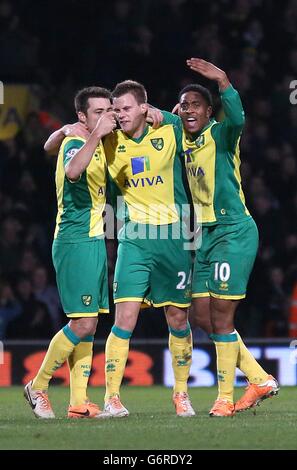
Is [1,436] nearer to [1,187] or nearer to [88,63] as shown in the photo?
[1,187]

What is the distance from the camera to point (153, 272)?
833 centimetres

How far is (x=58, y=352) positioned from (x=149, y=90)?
741 cm

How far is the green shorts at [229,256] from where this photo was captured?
8.23 m

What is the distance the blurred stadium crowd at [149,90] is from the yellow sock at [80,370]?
4.42 meters

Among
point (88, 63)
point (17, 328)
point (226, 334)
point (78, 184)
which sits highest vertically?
point (88, 63)

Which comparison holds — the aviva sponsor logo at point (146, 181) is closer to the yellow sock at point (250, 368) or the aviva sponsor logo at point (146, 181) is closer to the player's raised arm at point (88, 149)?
the player's raised arm at point (88, 149)

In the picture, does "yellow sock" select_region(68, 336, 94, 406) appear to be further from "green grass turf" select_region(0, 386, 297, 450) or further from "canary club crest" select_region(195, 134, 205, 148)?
"canary club crest" select_region(195, 134, 205, 148)

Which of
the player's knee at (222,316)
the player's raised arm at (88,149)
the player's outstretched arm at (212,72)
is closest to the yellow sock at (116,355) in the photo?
the player's knee at (222,316)

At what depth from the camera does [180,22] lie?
1598 centimetres

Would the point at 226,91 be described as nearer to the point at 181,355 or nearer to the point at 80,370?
the point at 181,355

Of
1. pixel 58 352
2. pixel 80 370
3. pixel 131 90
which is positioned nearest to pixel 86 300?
pixel 58 352
